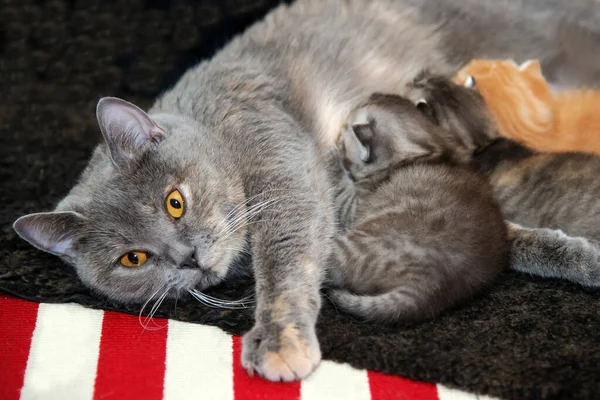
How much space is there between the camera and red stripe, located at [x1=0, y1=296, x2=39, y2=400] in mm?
1315

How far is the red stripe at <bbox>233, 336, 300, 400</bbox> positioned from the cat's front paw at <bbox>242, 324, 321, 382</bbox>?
0.02 metres

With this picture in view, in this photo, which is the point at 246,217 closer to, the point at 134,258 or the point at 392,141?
the point at 134,258

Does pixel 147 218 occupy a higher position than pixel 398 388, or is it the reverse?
pixel 147 218

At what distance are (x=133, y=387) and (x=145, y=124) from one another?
606mm

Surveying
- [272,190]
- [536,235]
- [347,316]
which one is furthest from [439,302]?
[272,190]

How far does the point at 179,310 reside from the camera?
57.7 inches

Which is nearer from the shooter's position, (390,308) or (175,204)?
(390,308)

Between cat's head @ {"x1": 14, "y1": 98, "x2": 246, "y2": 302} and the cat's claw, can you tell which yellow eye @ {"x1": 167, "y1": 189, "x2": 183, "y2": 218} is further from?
the cat's claw

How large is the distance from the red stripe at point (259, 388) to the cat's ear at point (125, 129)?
58 centimetres

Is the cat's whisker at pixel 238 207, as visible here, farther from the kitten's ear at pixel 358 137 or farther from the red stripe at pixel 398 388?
the red stripe at pixel 398 388

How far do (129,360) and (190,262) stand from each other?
0.81 feet

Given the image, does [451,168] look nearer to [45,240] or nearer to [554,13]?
[554,13]

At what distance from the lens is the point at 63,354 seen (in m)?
1.38

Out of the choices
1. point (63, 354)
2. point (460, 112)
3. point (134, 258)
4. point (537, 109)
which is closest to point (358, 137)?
point (460, 112)
